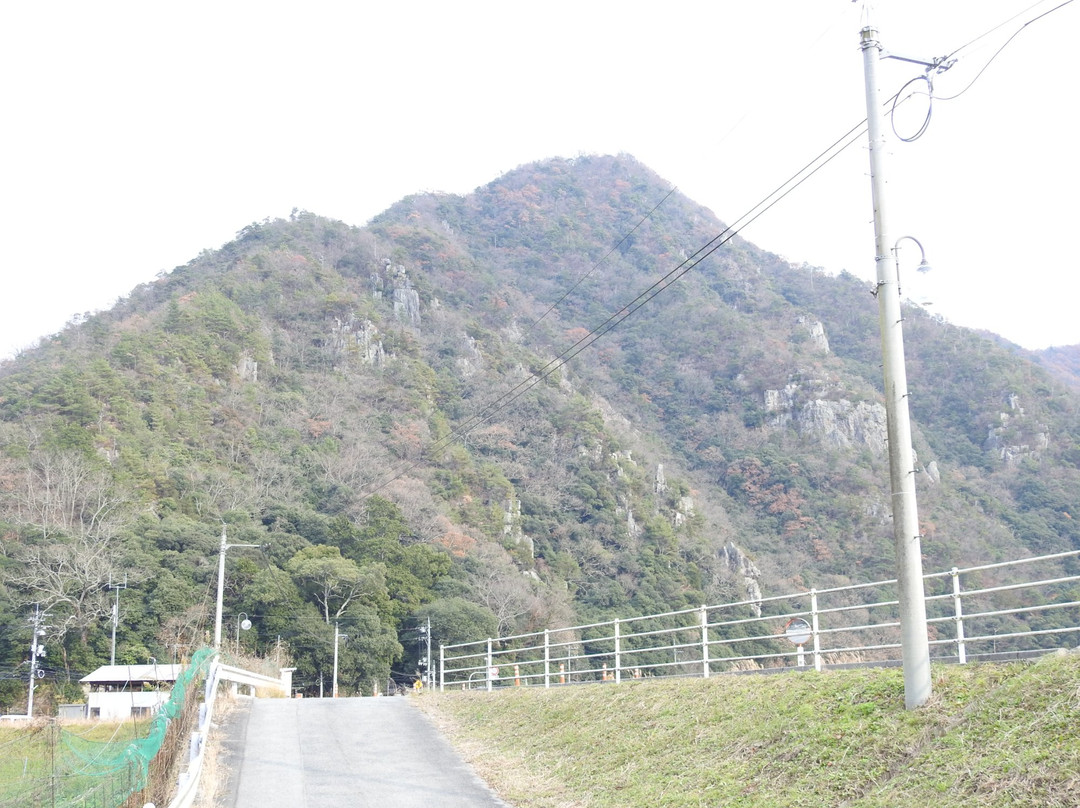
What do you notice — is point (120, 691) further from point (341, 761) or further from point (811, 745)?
point (811, 745)

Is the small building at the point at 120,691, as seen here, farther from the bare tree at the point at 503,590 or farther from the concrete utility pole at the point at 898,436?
the concrete utility pole at the point at 898,436

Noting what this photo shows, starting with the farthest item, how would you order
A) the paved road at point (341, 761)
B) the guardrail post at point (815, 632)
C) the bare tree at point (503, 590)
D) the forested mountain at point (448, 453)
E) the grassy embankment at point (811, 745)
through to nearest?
the bare tree at point (503, 590), the forested mountain at point (448, 453), the guardrail post at point (815, 632), the paved road at point (341, 761), the grassy embankment at point (811, 745)

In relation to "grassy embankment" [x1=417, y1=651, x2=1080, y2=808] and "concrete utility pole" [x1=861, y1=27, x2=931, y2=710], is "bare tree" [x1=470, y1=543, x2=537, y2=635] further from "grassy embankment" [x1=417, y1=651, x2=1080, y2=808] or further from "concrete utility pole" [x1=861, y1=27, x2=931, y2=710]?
"concrete utility pole" [x1=861, y1=27, x2=931, y2=710]

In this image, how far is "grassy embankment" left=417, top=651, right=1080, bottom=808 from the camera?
6.50 m

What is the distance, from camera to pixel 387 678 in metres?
44.7

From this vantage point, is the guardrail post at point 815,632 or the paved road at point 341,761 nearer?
the paved road at point 341,761

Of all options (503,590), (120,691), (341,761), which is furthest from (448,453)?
(341,761)

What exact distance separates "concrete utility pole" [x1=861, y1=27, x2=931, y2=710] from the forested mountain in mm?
18821

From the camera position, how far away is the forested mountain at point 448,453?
45.4 m

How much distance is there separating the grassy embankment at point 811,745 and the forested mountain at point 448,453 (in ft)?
56.3

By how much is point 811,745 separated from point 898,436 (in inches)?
111

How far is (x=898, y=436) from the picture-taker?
8.56 meters

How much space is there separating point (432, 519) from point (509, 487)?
35.2 ft

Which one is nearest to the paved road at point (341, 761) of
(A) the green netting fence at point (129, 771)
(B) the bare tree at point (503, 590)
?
(A) the green netting fence at point (129, 771)
